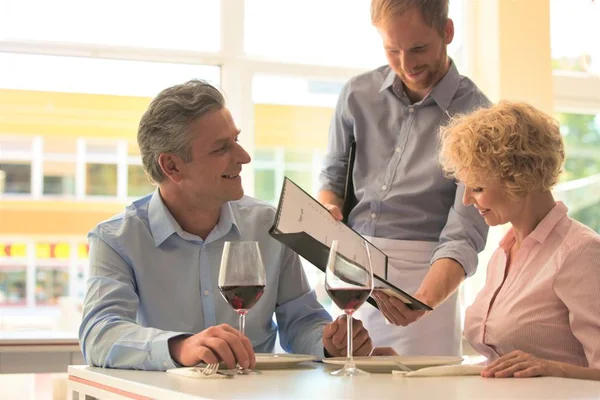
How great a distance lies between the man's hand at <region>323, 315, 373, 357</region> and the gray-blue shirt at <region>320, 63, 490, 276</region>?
612 mm

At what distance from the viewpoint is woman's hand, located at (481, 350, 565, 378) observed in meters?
1.69

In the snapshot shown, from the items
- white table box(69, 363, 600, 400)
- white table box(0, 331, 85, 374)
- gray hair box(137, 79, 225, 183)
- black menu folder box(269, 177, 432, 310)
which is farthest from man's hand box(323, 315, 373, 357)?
white table box(0, 331, 85, 374)

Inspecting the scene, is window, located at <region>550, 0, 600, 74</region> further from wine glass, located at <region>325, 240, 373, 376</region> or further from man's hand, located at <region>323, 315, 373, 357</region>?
wine glass, located at <region>325, 240, 373, 376</region>

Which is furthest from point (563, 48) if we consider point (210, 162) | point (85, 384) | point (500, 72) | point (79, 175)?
point (85, 384)

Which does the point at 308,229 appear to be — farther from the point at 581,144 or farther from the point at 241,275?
the point at 581,144

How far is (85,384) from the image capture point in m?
1.87

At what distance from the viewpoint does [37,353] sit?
11.7 ft

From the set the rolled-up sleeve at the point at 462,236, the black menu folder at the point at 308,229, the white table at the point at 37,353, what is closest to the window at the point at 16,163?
the white table at the point at 37,353

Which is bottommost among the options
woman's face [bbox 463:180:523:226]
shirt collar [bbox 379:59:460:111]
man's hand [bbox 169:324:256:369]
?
man's hand [bbox 169:324:256:369]

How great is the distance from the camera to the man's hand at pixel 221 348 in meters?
1.72

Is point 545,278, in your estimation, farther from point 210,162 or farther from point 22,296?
point 22,296

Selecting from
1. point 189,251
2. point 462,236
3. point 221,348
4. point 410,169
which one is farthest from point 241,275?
point 410,169

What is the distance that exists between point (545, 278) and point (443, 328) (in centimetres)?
81

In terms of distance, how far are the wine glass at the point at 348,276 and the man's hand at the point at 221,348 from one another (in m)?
0.21
